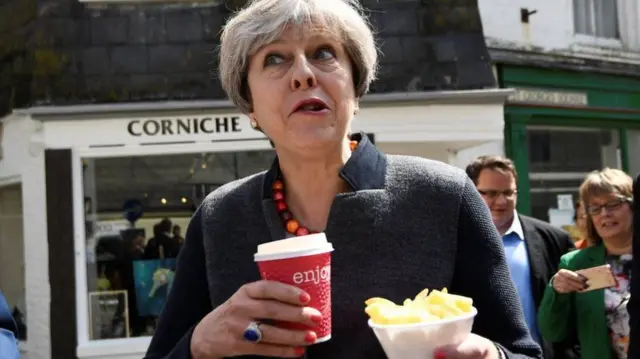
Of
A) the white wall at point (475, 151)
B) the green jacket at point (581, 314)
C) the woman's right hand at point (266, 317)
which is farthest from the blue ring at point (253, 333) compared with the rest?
the white wall at point (475, 151)

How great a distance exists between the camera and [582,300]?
411 cm

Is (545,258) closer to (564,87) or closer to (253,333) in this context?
(253,333)

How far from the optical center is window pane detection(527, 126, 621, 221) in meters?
10.5

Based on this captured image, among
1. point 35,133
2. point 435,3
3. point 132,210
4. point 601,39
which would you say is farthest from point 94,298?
point 601,39

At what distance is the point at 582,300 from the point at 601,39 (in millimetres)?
8068

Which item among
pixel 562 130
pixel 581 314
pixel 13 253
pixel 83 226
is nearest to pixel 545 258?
pixel 581 314

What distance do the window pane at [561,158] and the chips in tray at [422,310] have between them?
9.29m

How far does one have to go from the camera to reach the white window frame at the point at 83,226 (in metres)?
7.77

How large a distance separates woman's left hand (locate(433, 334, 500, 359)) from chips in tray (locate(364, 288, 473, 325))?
5 cm

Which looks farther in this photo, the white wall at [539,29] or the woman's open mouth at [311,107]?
the white wall at [539,29]

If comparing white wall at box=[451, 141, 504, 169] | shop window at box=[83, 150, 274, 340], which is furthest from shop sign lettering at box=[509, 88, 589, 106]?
shop window at box=[83, 150, 274, 340]

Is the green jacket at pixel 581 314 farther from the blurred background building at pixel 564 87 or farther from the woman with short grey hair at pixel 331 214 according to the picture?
the blurred background building at pixel 564 87

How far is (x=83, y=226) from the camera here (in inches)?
309

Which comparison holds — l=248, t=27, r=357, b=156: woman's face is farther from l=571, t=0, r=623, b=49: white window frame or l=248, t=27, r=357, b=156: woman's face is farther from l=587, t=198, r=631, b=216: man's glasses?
l=571, t=0, r=623, b=49: white window frame
